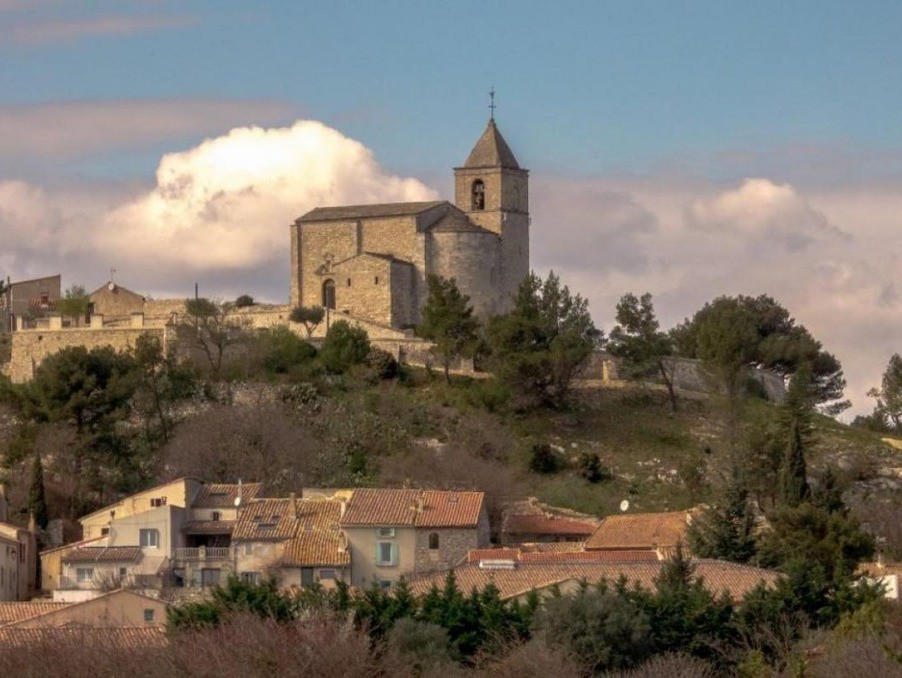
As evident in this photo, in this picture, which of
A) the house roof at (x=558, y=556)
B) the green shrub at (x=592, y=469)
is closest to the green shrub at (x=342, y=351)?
the green shrub at (x=592, y=469)

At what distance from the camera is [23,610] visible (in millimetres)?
51156

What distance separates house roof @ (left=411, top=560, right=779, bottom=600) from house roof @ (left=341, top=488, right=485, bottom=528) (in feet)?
16.1

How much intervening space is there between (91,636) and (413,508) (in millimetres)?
14580

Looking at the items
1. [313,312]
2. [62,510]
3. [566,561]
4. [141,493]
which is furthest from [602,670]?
[313,312]

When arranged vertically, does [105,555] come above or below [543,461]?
below

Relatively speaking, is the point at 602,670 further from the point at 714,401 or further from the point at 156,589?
the point at 714,401

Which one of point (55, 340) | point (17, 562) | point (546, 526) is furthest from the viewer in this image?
point (55, 340)

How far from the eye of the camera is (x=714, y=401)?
75.9 metres

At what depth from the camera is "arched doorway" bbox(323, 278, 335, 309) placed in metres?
83.4

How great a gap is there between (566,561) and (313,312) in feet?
97.0

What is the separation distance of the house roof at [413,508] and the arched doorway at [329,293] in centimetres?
2323

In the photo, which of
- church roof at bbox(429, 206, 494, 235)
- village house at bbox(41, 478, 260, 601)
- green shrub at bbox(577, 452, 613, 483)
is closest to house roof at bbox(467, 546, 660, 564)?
village house at bbox(41, 478, 260, 601)

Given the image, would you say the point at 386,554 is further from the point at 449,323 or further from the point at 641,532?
the point at 449,323

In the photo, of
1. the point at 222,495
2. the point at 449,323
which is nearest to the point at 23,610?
the point at 222,495
